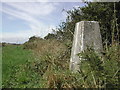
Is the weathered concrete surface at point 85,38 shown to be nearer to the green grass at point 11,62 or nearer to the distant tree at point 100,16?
the distant tree at point 100,16

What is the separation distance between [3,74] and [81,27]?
2703 mm

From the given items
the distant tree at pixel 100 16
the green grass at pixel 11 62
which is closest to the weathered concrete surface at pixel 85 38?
the distant tree at pixel 100 16

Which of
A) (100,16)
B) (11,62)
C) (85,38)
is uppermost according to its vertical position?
(100,16)

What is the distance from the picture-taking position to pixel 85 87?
3.16 meters

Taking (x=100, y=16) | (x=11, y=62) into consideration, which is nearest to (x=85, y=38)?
(x=100, y=16)

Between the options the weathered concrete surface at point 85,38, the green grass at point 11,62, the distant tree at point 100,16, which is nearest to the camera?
the weathered concrete surface at point 85,38

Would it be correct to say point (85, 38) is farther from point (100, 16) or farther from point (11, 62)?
point (11, 62)

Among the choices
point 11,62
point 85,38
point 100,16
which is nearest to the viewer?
point 85,38

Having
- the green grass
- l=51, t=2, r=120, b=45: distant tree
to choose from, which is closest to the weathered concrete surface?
l=51, t=2, r=120, b=45: distant tree

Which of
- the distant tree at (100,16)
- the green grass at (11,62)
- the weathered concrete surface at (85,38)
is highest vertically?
the distant tree at (100,16)

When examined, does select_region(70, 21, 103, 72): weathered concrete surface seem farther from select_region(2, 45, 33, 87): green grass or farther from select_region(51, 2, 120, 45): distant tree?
select_region(2, 45, 33, 87): green grass

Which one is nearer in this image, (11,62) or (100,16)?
(100,16)

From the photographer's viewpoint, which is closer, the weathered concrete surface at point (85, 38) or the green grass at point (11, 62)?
the weathered concrete surface at point (85, 38)

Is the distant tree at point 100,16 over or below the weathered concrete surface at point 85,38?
over
